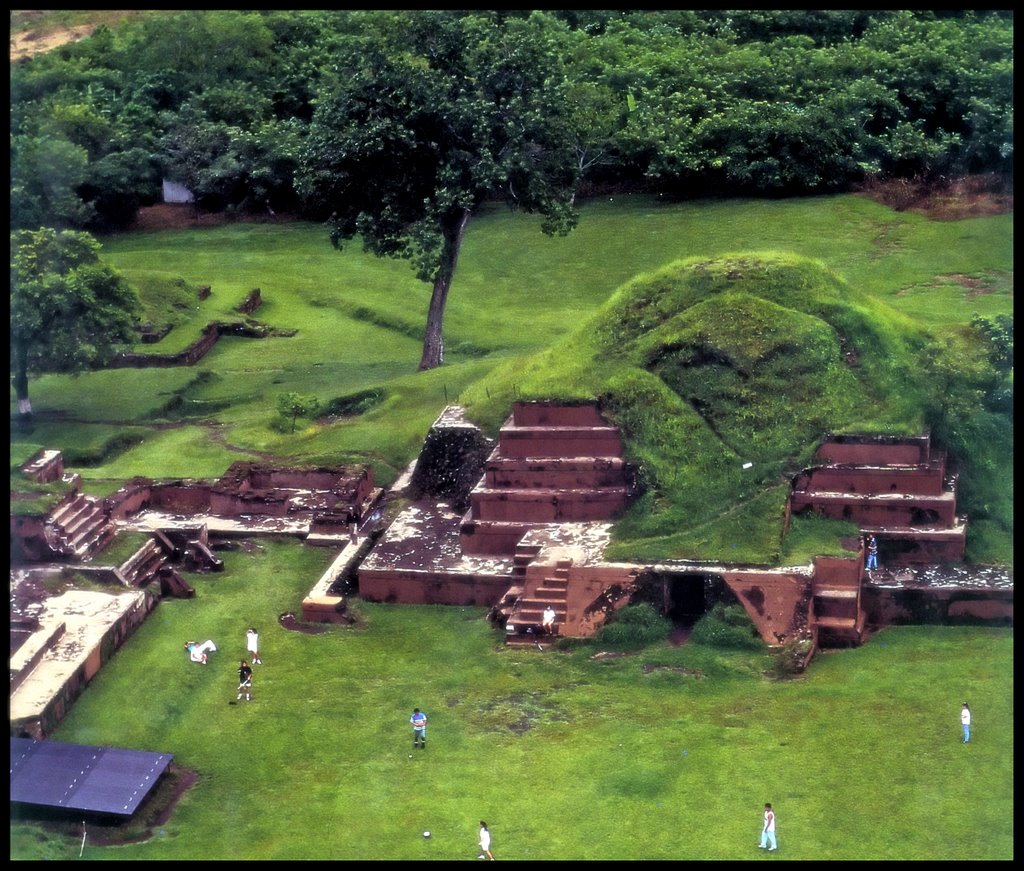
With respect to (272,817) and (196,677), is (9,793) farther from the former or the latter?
(196,677)

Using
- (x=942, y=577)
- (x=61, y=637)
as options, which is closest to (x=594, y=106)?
(x=942, y=577)

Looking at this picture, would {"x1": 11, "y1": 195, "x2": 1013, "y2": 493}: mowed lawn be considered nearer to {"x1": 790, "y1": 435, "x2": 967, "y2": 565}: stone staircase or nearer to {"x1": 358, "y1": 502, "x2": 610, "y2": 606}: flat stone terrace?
{"x1": 358, "y1": 502, "x2": 610, "y2": 606}: flat stone terrace

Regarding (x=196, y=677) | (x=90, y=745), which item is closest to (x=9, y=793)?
(x=90, y=745)

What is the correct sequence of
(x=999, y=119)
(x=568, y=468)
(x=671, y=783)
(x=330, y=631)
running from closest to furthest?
(x=671, y=783) → (x=330, y=631) → (x=568, y=468) → (x=999, y=119)

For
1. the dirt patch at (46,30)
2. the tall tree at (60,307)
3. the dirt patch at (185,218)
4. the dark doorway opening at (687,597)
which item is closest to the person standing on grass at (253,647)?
the dark doorway opening at (687,597)

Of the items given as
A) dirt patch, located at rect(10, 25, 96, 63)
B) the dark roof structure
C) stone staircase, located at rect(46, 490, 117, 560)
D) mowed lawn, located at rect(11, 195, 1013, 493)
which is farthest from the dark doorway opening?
dirt patch, located at rect(10, 25, 96, 63)
